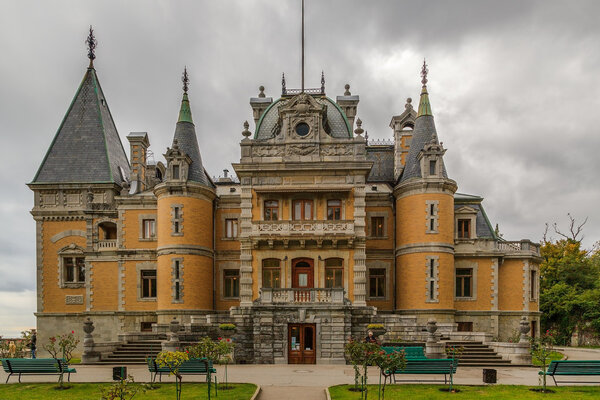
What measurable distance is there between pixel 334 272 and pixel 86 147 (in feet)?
72.3

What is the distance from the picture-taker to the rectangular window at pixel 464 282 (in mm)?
34375

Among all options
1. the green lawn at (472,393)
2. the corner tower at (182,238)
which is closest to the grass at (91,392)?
the green lawn at (472,393)

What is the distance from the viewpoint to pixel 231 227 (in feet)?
117

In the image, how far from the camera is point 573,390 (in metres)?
17.9

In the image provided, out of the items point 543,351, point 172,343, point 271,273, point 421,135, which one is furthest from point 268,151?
point 543,351

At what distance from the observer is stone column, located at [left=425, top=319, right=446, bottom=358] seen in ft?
84.0

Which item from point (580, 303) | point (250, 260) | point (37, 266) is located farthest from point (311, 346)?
Answer: point (580, 303)

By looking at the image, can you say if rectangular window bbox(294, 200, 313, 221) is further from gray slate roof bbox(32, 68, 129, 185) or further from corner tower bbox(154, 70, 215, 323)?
gray slate roof bbox(32, 68, 129, 185)

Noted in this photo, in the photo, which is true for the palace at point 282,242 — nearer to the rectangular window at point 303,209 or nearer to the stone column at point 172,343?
the rectangular window at point 303,209

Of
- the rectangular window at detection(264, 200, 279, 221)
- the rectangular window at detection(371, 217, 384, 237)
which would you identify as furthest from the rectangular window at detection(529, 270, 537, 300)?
the rectangular window at detection(264, 200, 279, 221)

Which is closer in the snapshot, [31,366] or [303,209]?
[31,366]

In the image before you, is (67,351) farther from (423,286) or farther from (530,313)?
(530,313)

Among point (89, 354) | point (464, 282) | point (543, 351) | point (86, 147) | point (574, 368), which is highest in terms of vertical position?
point (86, 147)

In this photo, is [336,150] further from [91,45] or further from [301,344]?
[91,45]
